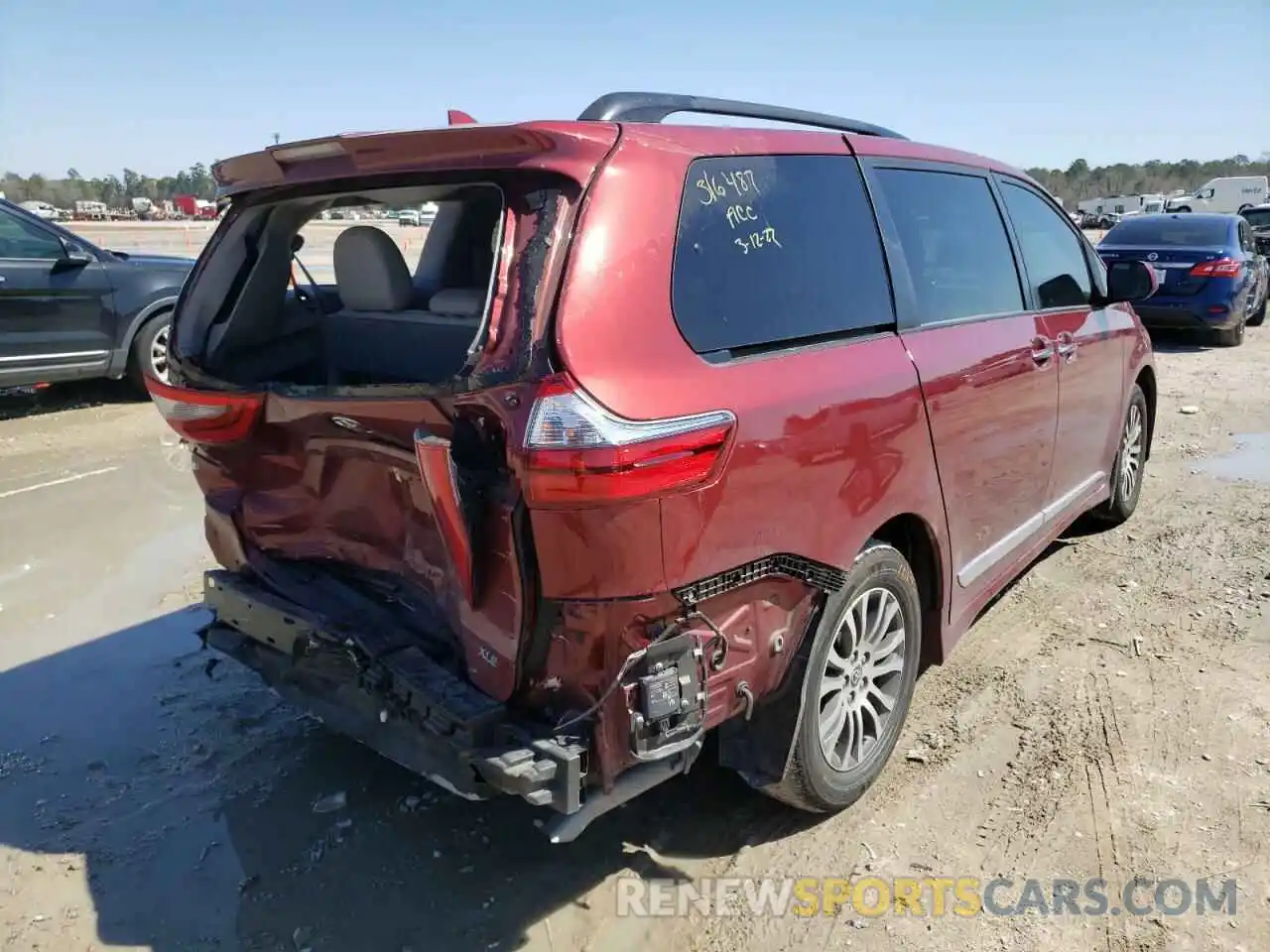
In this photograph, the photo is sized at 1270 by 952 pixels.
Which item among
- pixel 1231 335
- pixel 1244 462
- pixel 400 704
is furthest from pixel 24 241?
pixel 1231 335

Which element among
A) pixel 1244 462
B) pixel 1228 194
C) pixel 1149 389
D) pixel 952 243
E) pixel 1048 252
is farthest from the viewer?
pixel 1228 194

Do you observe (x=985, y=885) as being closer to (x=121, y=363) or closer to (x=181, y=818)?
(x=181, y=818)

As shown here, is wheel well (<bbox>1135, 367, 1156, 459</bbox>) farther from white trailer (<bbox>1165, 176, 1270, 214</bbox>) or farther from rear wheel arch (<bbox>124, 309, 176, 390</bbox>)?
white trailer (<bbox>1165, 176, 1270, 214</bbox>)

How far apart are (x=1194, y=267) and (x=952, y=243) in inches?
382

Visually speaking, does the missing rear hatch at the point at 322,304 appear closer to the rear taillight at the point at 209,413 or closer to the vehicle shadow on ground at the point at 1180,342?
the rear taillight at the point at 209,413

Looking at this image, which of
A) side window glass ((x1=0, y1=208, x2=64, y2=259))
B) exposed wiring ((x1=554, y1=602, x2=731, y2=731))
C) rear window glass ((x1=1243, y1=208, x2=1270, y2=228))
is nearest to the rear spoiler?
exposed wiring ((x1=554, y1=602, x2=731, y2=731))

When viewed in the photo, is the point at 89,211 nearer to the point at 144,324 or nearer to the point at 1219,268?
the point at 144,324

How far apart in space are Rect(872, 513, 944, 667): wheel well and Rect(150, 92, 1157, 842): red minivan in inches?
0.5

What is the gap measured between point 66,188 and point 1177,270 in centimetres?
9277

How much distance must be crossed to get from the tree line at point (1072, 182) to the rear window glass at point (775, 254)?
7893 cm

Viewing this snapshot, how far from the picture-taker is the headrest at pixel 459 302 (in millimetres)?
3018

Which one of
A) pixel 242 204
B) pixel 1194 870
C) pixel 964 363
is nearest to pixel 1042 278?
pixel 964 363

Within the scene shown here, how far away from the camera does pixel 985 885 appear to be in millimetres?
2730

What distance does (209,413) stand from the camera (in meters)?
3.06
